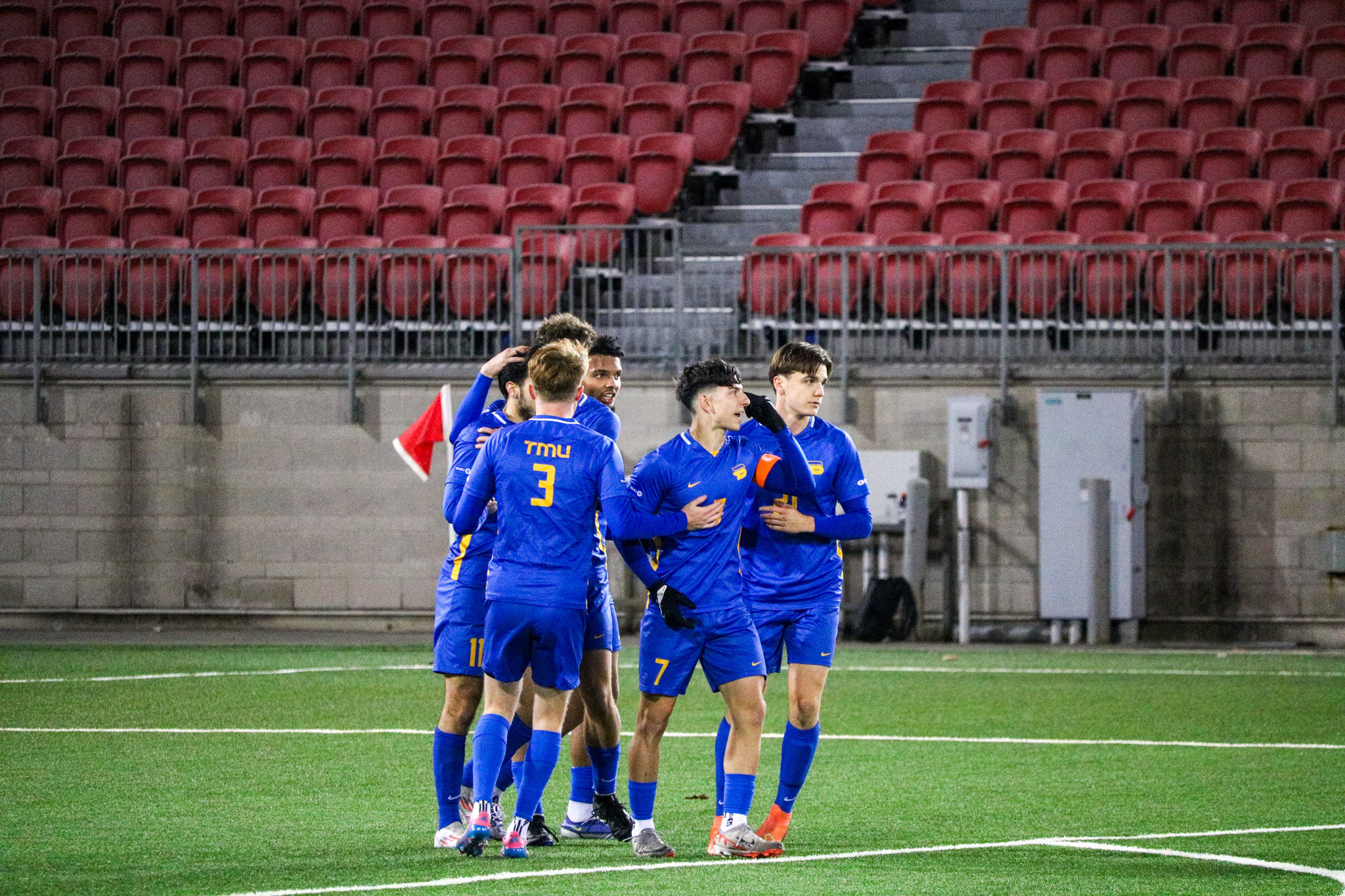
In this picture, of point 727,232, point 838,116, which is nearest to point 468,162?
point 727,232

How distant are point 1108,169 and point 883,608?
5.56m

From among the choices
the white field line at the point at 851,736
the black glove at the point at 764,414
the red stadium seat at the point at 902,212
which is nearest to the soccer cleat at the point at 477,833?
the black glove at the point at 764,414

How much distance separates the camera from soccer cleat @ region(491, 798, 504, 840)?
688cm

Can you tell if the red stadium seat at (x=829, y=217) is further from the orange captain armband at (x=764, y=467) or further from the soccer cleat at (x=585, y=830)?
the soccer cleat at (x=585, y=830)

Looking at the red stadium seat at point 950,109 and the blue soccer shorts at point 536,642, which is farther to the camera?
the red stadium seat at point 950,109

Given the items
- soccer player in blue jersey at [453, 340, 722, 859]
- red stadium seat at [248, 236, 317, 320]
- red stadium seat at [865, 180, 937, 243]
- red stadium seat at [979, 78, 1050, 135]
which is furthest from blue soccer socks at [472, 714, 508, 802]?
red stadium seat at [979, 78, 1050, 135]

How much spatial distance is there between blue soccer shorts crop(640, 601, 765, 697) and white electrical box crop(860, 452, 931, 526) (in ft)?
32.6

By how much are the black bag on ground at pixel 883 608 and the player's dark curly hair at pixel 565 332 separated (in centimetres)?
940

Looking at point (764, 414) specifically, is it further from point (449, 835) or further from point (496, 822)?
point (449, 835)

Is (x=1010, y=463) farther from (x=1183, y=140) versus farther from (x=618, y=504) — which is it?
(x=618, y=504)

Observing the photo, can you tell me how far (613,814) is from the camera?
7.52 m

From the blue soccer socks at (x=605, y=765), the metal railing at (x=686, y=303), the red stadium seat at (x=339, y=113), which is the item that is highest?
the red stadium seat at (x=339, y=113)

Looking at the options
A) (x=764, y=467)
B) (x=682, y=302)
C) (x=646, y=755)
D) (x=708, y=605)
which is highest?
(x=682, y=302)

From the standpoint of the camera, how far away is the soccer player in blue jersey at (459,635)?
7043 millimetres
